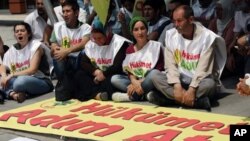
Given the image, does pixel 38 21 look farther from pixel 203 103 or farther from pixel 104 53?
pixel 203 103

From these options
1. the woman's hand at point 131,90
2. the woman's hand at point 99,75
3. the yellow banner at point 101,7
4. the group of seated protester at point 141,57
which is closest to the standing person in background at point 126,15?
the group of seated protester at point 141,57

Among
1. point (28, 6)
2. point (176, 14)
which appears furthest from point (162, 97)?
point (28, 6)

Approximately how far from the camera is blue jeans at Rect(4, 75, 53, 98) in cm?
620

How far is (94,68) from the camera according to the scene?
598 cm

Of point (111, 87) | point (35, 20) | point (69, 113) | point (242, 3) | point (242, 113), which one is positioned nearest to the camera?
point (242, 113)

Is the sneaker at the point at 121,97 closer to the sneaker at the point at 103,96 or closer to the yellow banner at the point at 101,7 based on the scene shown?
the sneaker at the point at 103,96

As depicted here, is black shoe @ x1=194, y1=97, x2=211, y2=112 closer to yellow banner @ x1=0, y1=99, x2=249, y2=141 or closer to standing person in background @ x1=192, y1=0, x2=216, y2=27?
yellow banner @ x1=0, y1=99, x2=249, y2=141

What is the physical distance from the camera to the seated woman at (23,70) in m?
6.25

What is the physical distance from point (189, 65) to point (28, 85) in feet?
6.79

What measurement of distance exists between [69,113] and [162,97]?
99cm

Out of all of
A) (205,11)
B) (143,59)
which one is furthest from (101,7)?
(205,11)

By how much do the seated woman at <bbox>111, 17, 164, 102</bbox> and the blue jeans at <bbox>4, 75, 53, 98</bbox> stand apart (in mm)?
1091

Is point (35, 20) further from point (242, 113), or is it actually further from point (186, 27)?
point (242, 113)

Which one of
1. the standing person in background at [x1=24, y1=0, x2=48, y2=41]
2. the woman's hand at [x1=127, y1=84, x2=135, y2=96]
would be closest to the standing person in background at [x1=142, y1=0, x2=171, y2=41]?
the woman's hand at [x1=127, y1=84, x2=135, y2=96]
